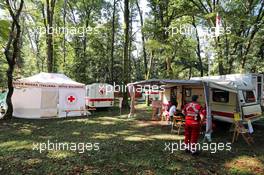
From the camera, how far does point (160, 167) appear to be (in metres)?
5.93

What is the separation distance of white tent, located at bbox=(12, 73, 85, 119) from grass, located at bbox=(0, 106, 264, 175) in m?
4.02

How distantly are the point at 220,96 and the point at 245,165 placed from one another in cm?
481

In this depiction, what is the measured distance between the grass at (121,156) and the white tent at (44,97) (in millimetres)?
4018

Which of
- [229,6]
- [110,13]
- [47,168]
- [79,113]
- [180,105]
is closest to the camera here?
[47,168]

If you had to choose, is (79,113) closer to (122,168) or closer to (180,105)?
(180,105)

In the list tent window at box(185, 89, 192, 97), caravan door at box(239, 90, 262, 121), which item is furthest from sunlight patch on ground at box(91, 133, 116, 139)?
caravan door at box(239, 90, 262, 121)

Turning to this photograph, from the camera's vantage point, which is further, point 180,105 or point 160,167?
point 180,105

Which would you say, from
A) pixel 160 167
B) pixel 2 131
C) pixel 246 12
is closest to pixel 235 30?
pixel 246 12

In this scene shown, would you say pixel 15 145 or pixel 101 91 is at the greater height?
pixel 101 91

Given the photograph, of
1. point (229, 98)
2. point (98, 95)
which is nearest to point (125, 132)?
point (229, 98)

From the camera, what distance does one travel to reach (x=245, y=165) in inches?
247

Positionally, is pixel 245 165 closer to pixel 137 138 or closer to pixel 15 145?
pixel 137 138

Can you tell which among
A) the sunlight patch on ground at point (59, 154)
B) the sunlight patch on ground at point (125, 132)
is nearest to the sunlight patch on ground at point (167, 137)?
the sunlight patch on ground at point (125, 132)

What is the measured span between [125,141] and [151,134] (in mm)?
1607
